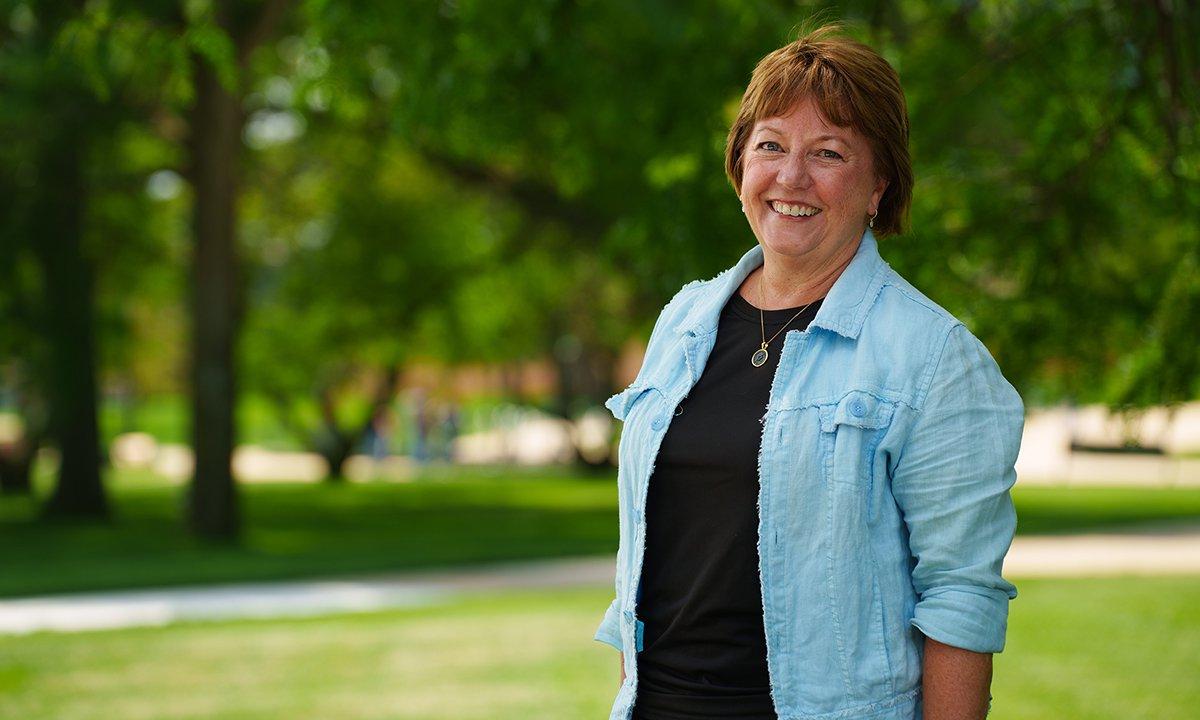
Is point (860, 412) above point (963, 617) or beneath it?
Answer: above

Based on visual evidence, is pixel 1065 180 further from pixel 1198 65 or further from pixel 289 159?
pixel 289 159

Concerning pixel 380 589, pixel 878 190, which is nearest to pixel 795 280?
pixel 878 190

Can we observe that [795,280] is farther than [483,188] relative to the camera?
No

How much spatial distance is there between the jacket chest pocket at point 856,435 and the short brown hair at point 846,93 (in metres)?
0.42

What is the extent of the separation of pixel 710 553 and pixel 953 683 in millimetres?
402

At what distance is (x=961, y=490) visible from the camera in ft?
7.63

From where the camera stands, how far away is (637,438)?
2.60m

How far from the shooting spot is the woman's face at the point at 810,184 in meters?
2.52

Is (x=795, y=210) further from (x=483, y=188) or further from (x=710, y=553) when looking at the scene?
(x=483, y=188)

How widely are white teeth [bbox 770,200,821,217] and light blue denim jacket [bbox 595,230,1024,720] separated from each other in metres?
0.16

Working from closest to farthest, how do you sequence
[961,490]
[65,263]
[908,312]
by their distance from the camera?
[961,490] < [908,312] < [65,263]

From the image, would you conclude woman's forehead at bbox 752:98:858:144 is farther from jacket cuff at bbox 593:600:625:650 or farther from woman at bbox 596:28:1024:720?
jacket cuff at bbox 593:600:625:650

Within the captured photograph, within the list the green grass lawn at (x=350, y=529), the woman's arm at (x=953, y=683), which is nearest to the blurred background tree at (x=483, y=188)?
the woman's arm at (x=953, y=683)

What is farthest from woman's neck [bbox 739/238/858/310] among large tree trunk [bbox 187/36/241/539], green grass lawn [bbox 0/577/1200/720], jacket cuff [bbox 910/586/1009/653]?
large tree trunk [bbox 187/36/241/539]
